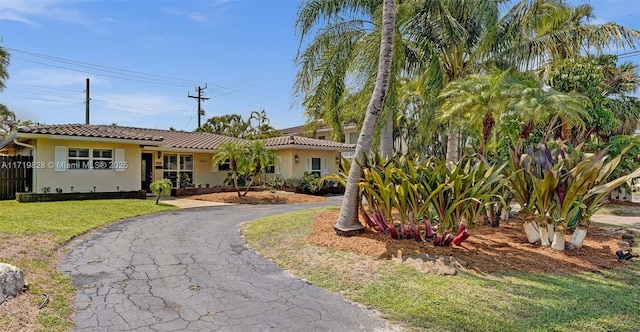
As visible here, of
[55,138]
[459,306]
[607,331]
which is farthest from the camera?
[55,138]

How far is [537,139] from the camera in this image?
1345 centimetres

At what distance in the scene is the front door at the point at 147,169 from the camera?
21078 mm

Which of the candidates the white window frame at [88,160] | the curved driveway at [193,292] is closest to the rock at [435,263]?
the curved driveway at [193,292]

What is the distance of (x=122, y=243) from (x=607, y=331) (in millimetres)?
8532

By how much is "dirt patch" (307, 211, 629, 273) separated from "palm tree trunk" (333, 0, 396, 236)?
336mm

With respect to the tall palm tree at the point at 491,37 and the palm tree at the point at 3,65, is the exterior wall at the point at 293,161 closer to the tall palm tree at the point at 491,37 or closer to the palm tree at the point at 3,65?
→ the tall palm tree at the point at 491,37

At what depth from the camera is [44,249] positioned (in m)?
7.09

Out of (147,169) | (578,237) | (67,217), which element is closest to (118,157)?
(147,169)

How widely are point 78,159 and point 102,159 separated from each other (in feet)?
3.19

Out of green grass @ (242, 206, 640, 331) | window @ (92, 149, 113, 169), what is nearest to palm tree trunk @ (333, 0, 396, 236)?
green grass @ (242, 206, 640, 331)

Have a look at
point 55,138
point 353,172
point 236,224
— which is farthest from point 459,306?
point 55,138

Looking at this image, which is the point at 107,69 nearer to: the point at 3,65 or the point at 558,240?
the point at 3,65

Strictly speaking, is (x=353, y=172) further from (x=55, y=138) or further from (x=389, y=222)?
(x=55, y=138)

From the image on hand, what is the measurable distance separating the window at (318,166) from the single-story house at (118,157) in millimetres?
73
